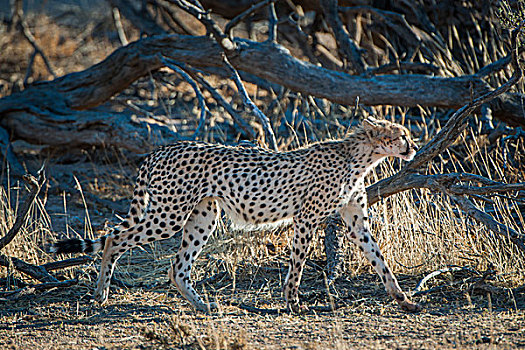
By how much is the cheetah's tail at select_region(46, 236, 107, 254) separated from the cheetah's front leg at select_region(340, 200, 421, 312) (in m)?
1.71

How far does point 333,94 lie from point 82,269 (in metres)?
3.00

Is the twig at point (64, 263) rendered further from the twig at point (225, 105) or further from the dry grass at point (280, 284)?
the twig at point (225, 105)

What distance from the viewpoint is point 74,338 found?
145 inches

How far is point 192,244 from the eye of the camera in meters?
4.52

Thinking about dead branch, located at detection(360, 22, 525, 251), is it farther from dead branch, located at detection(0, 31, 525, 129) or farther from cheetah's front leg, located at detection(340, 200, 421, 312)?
dead branch, located at detection(0, 31, 525, 129)

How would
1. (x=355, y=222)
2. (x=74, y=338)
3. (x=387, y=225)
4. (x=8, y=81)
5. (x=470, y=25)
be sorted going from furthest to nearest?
(x=8, y=81) → (x=470, y=25) → (x=387, y=225) → (x=355, y=222) → (x=74, y=338)

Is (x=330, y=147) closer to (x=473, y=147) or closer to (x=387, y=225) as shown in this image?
(x=387, y=225)

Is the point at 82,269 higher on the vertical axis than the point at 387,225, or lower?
lower

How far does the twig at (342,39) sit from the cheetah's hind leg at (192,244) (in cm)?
308

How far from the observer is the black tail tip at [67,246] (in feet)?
13.9

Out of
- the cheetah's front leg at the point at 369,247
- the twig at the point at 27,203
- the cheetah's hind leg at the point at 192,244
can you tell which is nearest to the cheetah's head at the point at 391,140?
the cheetah's front leg at the point at 369,247

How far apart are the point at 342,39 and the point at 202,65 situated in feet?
5.45

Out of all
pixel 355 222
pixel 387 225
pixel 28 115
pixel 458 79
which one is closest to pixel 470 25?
pixel 458 79

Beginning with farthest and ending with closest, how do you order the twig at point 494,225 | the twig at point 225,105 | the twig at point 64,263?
the twig at point 225,105 < the twig at point 64,263 < the twig at point 494,225
